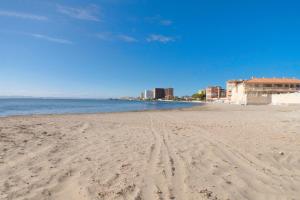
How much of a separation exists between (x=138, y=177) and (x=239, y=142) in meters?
5.07

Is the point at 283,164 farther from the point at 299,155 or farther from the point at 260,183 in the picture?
the point at 260,183

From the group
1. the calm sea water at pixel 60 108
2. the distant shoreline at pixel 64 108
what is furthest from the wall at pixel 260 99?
the calm sea water at pixel 60 108

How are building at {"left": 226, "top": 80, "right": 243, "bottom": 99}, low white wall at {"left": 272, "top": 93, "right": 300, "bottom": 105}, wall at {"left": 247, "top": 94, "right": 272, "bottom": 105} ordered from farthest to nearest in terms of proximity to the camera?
building at {"left": 226, "top": 80, "right": 243, "bottom": 99} → wall at {"left": 247, "top": 94, "right": 272, "bottom": 105} → low white wall at {"left": 272, "top": 93, "right": 300, "bottom": 105}

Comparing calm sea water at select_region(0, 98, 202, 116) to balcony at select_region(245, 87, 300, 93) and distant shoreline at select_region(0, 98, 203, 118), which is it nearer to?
distant shoreline at select_region(0, 98, 203, 118)

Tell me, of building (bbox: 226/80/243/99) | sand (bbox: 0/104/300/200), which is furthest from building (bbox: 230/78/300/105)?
sand (bbox: 0/104/300/200)

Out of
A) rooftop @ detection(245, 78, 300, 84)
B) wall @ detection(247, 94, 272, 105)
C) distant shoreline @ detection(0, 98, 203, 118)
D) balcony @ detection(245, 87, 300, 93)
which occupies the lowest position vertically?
distant shoreline @ detection(0, 98, 203, 118)

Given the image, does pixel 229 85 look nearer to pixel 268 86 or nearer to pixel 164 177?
pixel 268 86

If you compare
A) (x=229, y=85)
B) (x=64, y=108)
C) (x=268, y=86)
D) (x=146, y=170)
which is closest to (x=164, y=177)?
(x=146, y=170)

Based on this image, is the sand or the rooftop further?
the rooftop

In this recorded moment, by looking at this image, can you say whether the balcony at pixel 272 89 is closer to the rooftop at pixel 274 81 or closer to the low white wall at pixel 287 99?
the rooftop at pixel 274 81

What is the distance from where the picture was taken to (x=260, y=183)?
4.56m

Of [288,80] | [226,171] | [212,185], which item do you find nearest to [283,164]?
[226,171]

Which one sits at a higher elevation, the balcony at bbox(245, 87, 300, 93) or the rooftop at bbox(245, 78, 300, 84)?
the rooftop at bbox(245, 78, 300, 84)

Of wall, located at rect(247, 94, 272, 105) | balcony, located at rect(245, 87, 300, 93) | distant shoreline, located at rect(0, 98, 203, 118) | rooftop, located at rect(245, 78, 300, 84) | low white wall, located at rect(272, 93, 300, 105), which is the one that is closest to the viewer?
distant shoreline, located at rect(0, 98, 203, 118)
